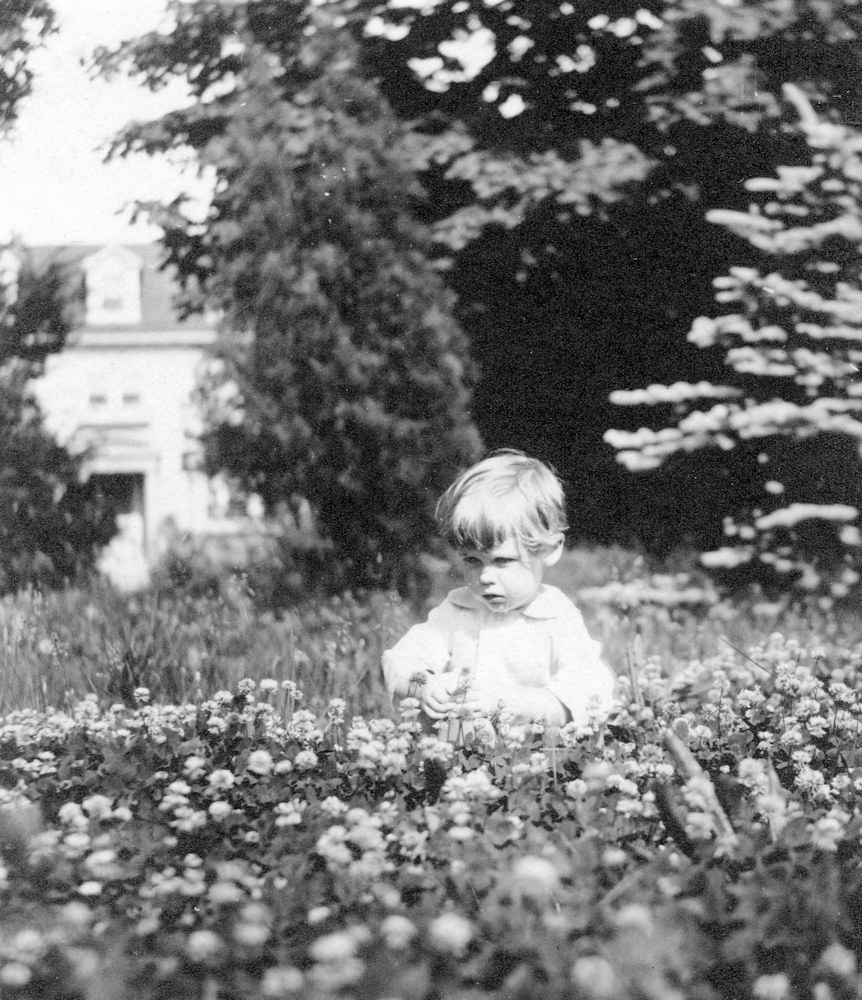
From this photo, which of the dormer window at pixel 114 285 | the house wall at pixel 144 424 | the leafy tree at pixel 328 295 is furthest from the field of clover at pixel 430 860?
the dormer window at pixel 114 285

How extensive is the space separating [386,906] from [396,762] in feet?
2.16

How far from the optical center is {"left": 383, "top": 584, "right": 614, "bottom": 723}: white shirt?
3.09 meters

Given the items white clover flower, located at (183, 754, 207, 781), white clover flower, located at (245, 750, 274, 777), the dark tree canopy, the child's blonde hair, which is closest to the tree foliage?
the dark tree canopy

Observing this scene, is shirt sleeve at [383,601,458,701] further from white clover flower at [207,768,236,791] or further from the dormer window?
the dormer window

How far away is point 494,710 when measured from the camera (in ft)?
9.45

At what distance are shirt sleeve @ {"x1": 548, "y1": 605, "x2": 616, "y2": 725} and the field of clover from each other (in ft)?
0.34

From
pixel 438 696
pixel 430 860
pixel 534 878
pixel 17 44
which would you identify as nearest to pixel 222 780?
pixel 430 860

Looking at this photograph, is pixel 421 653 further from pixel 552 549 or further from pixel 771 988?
pixel 771 988

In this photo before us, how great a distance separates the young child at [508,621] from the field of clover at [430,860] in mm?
171

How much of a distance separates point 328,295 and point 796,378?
2.51 m

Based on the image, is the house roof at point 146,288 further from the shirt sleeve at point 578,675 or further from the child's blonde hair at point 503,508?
the shirt sleeve at point 578,675

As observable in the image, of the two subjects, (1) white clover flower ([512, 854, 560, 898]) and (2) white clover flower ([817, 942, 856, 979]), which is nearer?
(2) white clover flower ([817, 942, 856, 979])

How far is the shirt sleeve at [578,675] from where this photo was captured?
2970 mm

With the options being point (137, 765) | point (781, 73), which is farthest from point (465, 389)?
point (137, 765)
